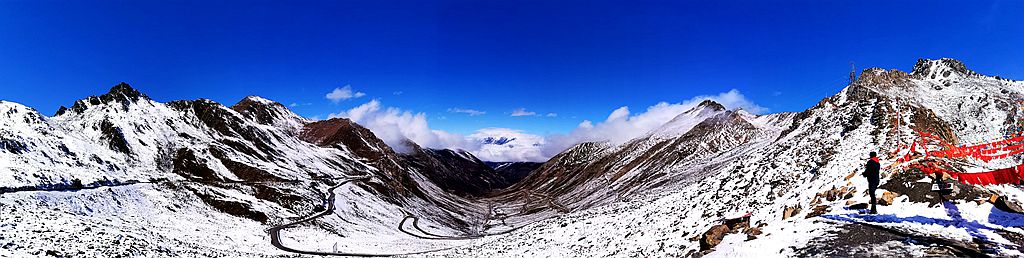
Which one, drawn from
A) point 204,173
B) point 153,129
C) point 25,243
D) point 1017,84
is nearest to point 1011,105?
point 1017,84

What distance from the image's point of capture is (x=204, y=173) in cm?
11712

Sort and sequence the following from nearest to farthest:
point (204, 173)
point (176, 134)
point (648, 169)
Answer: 1. point (204, 173)
2. point (176, 134)
3. point (648, 169)

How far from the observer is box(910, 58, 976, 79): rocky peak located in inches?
4240

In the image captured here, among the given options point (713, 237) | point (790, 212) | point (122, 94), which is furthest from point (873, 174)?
point (122, 94)

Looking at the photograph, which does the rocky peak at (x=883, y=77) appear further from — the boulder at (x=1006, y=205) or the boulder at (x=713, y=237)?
the boulder at (x=713, y=237)

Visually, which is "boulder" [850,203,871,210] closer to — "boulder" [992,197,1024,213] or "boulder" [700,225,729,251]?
"boulder" [992,197,1024,213]

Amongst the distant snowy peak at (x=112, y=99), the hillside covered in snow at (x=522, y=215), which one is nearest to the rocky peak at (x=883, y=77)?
the hillside covered in snow at (x=522, y=215)

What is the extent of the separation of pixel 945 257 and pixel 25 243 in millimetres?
55136

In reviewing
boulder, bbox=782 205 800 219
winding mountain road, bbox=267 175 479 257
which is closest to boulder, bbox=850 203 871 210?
boulder, bbox=782 205 800 219

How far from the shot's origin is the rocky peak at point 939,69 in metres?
108

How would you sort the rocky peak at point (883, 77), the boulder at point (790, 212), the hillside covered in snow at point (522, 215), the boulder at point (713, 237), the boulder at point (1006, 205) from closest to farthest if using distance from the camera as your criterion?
1. the boulder at point (1006, 205)
2. the hillside covered in snow at point (522, 215)
3. the boulder at point (713, 237)
4. the boulder at point (790, 212)
5. the rocky peak at point (883, 77)

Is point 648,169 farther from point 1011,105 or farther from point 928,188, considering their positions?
point 928,188

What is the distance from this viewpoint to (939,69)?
11238cm

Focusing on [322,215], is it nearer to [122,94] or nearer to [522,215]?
[522,215]
